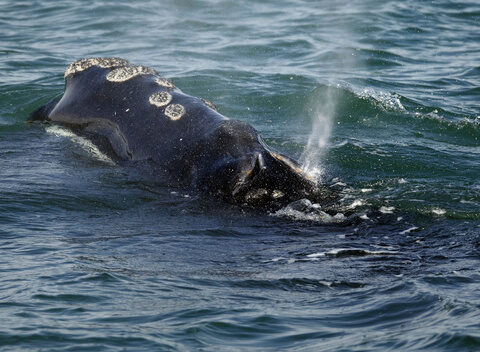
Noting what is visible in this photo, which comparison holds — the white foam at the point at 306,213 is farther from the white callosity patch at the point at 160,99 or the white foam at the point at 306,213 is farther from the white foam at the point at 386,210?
the white callosity patch at the point at 160,99

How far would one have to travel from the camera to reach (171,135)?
8469mm

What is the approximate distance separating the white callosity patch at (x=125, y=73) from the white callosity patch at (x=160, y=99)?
59 centimetres

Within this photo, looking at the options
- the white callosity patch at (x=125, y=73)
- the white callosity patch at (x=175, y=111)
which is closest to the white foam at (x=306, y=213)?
the white callosity patch at (x=175, y=111)

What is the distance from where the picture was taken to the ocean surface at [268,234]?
17.5ft

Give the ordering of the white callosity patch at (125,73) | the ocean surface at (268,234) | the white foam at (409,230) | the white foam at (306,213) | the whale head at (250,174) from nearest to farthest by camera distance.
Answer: the ocean surface at (268,234)
the white foam at (409,230)
the white foam at (306,213)
the whale head at (250,174)
the white callosity patch at (125,73)

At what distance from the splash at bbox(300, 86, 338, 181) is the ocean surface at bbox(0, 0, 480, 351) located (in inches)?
1.7

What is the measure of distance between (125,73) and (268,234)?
3.31 m

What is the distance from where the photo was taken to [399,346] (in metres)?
4.96

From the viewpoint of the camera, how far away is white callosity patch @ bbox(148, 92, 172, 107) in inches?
348

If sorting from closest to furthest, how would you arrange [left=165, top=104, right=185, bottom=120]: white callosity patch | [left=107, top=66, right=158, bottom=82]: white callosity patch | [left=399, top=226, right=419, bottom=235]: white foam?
[left=399, top=226, right=419, bottom=235]: white foam < [left=165, top=104, right=185, bottom=120]: white callosity patch < [left=107, top=66, right=158, bottom=82]: white callosity patch

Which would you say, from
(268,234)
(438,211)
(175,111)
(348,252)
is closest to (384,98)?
(175,111)

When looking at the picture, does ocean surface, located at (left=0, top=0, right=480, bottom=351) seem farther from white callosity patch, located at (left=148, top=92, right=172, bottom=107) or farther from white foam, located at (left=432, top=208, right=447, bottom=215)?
white callosity patch, located at (left=148, top=92, right=172, bottom=107)

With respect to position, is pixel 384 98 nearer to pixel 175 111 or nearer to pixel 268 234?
pixel 175 111

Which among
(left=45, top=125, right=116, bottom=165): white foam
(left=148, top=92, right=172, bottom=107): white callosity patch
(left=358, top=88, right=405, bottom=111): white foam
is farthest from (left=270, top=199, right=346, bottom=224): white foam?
(left=358, top=88, right=405, bottom=111): white foam
